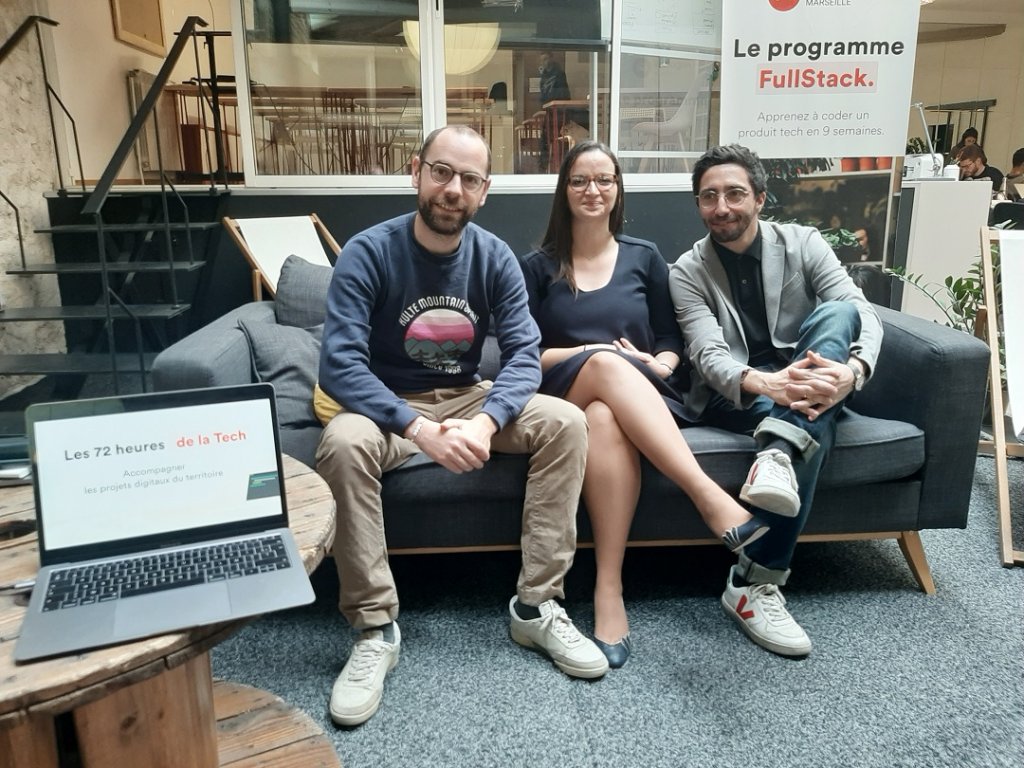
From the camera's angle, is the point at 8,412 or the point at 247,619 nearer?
the point at 247,619

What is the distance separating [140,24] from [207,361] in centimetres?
506

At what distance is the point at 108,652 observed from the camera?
756 millimetres

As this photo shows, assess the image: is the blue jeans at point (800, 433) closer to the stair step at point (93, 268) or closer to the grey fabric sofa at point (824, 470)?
the grey fabric sofa at point (824, 470)

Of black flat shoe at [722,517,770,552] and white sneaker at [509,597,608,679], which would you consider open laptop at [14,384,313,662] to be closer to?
white sneaker at [509,597,608,679]

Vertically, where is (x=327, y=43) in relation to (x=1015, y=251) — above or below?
above

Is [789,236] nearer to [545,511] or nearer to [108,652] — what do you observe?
[545,511]

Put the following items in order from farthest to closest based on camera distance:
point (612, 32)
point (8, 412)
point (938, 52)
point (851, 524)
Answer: point (938, 52)
point (612, 32)
point (8, 412)
point (851, 524)

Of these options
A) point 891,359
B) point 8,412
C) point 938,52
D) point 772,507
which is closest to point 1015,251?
point 891,359

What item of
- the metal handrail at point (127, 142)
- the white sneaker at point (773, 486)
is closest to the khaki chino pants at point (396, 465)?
the white sneaker at point (773, 486)

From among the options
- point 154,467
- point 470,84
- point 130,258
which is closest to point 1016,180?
point 470,84

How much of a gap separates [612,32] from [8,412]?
11.4 ft

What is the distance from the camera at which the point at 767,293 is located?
1995 mm

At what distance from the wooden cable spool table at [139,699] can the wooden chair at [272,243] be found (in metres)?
2.08

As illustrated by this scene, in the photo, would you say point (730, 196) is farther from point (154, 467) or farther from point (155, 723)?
point (155, 723)
